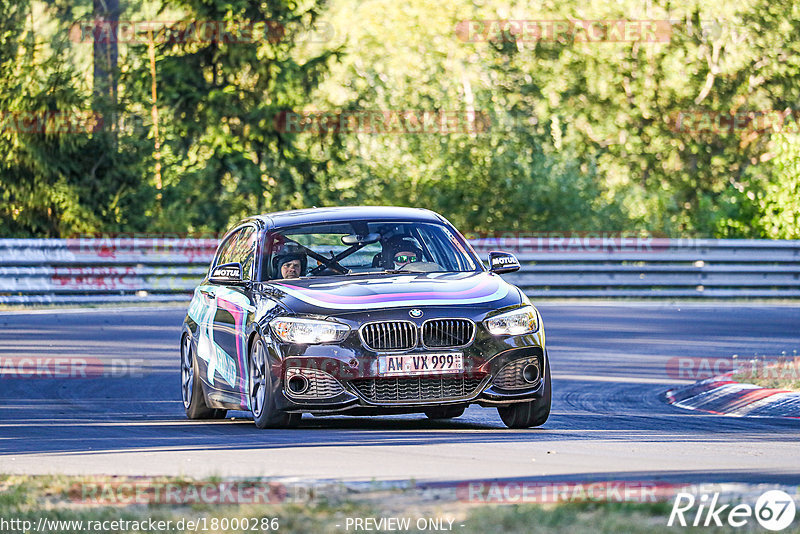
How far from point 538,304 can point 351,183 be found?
10.5 metres

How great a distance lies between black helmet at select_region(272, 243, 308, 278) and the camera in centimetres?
1162

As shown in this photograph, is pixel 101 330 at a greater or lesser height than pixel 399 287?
lesser

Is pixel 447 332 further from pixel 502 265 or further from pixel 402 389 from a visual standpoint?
pixel 502 265

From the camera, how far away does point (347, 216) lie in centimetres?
1203

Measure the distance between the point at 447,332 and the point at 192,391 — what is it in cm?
296

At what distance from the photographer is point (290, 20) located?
35.2 m

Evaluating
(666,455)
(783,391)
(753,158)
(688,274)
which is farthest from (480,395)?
(753,158)

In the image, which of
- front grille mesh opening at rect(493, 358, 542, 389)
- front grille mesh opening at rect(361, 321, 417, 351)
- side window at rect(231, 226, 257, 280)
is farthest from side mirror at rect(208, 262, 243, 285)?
front grille mesh opening at rect(493, 358, 542, 389)

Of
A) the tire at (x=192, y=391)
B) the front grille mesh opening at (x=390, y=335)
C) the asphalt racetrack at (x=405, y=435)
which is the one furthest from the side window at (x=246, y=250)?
the front grille mesh opening at (x=390, y=335)

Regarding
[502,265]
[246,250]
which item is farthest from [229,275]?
[502,265]

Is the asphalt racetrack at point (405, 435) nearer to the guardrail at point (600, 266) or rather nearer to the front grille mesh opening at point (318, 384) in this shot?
the front grille mesh opening at point (318, 384)

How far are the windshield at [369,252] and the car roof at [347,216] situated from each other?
0.06 meters

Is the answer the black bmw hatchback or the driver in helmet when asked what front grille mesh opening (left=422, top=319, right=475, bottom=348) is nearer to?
the black bmw hatchback

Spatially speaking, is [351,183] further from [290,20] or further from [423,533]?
[423,533]
